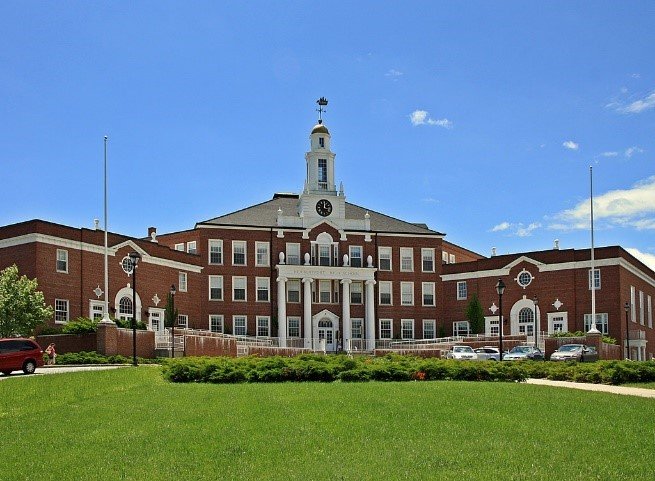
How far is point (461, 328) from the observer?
68.7 meters

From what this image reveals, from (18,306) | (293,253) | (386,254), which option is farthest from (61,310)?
(386,254)

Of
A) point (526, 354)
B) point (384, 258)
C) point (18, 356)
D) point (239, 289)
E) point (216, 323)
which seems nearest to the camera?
point (18, 356)

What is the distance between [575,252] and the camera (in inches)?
2435

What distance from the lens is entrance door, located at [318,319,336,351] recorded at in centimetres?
6581

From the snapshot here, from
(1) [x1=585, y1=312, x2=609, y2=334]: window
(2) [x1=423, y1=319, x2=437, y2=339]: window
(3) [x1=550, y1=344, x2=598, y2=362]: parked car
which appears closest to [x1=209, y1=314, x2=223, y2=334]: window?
(2) [x1=423, y1=319, x2=437, y2=339]: window

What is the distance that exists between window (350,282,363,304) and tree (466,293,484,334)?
343 inches

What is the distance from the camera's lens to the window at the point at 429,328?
227 feet

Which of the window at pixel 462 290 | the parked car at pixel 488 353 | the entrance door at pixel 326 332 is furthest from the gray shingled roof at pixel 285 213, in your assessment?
the parked car at pixel 488 353

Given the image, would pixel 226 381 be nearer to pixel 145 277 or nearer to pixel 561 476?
pixel 561 476

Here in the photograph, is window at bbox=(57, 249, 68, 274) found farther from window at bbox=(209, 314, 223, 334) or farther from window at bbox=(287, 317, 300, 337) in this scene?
window at bbox=(287, 317, 300, 337)

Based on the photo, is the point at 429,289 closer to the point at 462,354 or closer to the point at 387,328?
the point at 387,328

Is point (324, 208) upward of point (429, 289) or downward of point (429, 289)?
upward

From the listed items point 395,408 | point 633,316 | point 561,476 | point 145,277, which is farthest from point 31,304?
point 633,316

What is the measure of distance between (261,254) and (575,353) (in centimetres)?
2830
